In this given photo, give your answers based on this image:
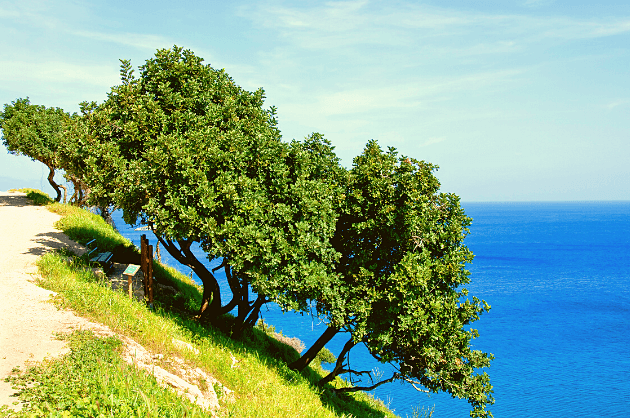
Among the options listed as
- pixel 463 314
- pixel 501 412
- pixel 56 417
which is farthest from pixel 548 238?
pixel 56 417

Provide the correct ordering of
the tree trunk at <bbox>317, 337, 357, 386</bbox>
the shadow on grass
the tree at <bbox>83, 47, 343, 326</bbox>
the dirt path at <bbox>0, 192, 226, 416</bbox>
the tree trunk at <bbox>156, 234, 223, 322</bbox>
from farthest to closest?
the tree trunk at <bbox>317, 337, 357, 386</bbox>
the tree trunk at <bbox>156, 234, 223, 322</bbox>
the shadow on grass
the tree at <bbox>83, 47, 343, 326</bbox>
the dirt path at <bbox>0, 192, 226, 416</bbox>

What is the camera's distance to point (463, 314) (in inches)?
616

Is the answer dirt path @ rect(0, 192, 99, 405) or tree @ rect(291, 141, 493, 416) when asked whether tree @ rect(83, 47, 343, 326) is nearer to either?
tree @ rect(291, 141, 493, 416)

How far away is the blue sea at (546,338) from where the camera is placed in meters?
39.1

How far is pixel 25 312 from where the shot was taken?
1196 cm

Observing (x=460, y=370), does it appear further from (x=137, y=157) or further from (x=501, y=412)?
(x=501, y=412)

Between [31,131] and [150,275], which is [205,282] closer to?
[150,275]

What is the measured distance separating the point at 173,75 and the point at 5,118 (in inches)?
1182

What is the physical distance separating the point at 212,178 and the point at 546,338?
2264 inches

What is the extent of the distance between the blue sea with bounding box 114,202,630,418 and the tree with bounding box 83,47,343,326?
20.7 m

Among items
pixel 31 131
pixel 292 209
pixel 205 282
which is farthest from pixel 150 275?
pixel 31 131

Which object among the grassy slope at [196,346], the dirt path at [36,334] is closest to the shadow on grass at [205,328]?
the grassy slope at [196,346]

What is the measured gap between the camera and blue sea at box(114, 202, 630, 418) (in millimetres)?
39062

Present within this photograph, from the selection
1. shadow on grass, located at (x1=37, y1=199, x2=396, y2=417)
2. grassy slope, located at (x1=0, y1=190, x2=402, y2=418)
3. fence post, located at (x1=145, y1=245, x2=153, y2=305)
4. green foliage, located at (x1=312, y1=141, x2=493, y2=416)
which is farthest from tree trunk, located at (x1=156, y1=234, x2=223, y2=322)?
green foliage, located at (x1=312, y1=141, x2=493, y2=416)
